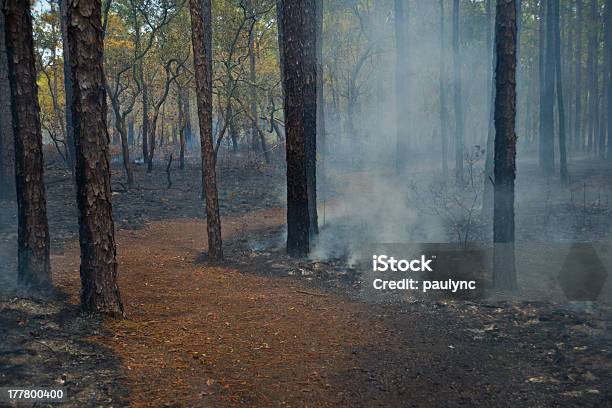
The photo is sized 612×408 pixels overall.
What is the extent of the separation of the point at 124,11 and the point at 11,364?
24273 millimetres

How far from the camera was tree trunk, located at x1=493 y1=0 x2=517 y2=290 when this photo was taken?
7.43 m

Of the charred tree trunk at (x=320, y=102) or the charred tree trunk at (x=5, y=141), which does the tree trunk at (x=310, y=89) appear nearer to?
the charred tree trunk at (x=320, y=102)

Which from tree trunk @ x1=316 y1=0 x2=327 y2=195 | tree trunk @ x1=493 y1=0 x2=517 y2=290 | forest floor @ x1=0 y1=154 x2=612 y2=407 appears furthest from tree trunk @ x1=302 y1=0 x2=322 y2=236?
tree trunk @ x1=316 y1=0 x2=327 y2=195

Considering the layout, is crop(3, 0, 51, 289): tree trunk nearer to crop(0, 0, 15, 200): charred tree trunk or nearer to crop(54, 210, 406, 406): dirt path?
crop(54, 210, 406, 406): dirt path

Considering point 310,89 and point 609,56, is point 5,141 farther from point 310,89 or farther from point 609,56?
point 609,56

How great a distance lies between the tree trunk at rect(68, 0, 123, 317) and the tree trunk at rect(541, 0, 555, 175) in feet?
66.5

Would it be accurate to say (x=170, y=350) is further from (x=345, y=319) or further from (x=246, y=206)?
(x=246, y=206)

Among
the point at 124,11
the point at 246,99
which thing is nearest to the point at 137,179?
the point at 246,99

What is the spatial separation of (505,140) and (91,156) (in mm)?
5986

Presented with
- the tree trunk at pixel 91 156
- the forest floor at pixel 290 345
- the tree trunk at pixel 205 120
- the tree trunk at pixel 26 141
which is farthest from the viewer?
the tree trunk at pixel 205 120

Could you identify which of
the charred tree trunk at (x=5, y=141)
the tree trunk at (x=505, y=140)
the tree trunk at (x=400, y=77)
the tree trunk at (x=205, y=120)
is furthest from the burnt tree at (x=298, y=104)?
the tree trunk at (x=400, y=77)

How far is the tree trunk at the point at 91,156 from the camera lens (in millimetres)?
5883

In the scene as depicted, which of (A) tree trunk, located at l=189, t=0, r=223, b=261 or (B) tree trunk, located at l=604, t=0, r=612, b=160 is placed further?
(B) tree trunk, located at l=604, t=0, r=612, b=160

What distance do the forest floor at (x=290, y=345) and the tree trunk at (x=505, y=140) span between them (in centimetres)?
77
